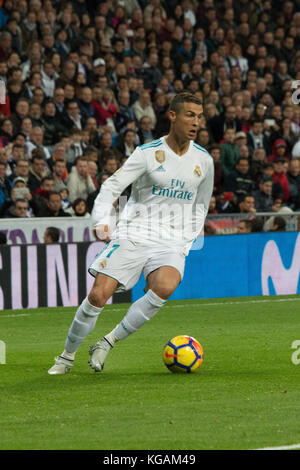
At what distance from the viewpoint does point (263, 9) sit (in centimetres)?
2322

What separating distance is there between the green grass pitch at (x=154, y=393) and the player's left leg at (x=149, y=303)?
254 millimetres

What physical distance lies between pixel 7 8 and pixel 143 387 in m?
11.3

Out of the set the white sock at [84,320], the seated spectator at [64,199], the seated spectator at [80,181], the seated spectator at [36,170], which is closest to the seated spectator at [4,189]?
the seated spectator at [36,170]

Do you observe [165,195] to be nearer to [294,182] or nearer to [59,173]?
[59,173]

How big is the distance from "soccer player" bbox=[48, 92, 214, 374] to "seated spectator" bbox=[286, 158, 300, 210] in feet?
30.5

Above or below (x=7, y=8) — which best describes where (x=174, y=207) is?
below

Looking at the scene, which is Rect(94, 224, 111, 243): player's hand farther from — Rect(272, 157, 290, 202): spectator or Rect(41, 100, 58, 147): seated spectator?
Rect(272, 157, 290, 202): spectator

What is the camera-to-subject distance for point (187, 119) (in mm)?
7930

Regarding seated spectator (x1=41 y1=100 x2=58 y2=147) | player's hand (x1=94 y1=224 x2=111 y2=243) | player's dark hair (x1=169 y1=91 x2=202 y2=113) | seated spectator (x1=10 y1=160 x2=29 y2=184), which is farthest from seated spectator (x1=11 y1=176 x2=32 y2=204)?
player's hand (x1=94 y1=224 x2=111 y2=243)

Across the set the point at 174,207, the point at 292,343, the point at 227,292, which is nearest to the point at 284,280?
the point at 227,292

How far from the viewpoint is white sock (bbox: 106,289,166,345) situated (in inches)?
306

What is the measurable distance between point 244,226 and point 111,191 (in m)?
7.92

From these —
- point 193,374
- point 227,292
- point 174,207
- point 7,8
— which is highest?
point 7,8
